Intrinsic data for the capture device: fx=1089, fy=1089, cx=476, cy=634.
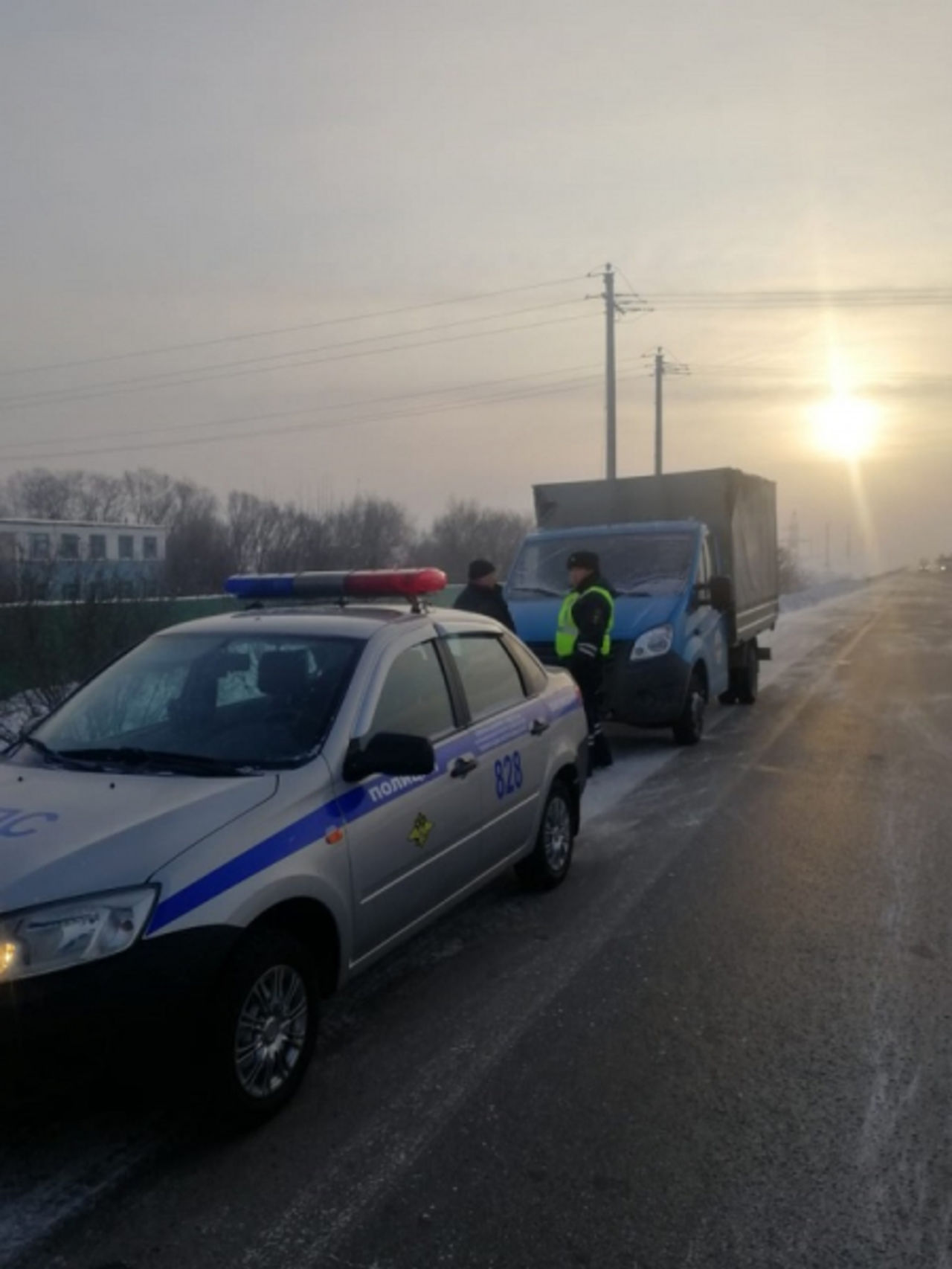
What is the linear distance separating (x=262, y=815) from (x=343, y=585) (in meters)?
1.87

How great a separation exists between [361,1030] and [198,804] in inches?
51.8

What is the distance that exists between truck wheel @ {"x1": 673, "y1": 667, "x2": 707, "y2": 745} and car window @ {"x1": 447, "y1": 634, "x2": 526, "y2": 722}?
4.83m

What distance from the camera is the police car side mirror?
397cm

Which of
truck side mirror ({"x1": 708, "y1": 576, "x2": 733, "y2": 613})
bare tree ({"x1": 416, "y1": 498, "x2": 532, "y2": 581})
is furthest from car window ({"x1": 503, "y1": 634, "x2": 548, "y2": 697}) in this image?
Answer: bare tree ({"x1": 416, "y1": 498, "x2": 532, "y2": 581})

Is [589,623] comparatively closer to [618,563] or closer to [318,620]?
[618,563]

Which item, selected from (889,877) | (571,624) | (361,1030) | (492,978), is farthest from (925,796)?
(361,1030)

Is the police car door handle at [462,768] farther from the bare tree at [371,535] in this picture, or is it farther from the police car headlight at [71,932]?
the bare tree at [371,535]

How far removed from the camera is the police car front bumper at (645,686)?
1005 cm

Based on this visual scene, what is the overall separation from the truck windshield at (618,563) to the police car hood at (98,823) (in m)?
7.39

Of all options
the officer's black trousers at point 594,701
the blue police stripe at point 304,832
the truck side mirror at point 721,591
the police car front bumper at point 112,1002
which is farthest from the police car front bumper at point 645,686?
the police car front bumper at point 112,1002

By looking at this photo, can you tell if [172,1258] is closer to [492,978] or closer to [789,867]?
[492,978]

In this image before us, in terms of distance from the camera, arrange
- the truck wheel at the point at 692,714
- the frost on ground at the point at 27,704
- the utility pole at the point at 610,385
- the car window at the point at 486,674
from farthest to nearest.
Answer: the utility pole at the point at 610,385 < the frost on ground at the point at 27,704 < the truck wheel at the point at 692,714 < the car window at the point at 486,674

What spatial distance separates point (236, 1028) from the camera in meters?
3.37

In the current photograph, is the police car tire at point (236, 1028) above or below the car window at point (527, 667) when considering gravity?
below
